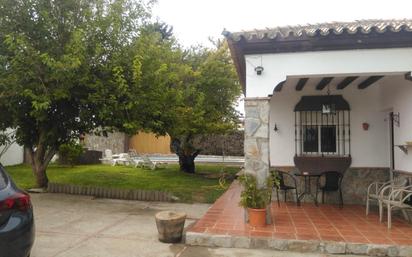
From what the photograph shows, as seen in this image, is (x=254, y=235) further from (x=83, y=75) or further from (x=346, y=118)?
(x=83, y=75)

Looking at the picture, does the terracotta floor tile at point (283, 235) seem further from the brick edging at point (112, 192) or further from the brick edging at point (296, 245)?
the brick edging at point (112, 192)

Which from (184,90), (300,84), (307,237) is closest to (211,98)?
(184,90)

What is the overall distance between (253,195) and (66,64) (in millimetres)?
5128

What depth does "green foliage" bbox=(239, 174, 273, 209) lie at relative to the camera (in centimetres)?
673

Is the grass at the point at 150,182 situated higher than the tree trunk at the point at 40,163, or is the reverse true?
the tree trunk at the point at 40,163

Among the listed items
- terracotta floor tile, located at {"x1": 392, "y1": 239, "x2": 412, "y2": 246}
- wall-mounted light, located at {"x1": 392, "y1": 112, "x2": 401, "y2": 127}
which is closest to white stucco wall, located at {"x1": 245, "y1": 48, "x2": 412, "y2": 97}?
wall-mounted light, located at {"x1": 392, "y1": 112, "x2": 401, "y2": 127}

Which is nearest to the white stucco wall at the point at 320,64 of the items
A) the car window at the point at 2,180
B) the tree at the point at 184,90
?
the tree at the point at 184,90

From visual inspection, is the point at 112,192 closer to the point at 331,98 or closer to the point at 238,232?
the point at 238,232

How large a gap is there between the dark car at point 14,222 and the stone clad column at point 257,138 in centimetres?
387

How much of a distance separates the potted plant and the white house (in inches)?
7.8

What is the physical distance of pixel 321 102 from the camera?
9.52 meters

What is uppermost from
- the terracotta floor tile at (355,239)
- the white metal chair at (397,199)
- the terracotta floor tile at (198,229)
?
the white metal chair at (397,199)

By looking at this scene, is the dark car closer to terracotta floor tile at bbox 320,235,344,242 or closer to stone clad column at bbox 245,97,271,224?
stone clad column at bbox 245,97,271,224

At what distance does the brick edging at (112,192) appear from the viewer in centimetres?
1045
